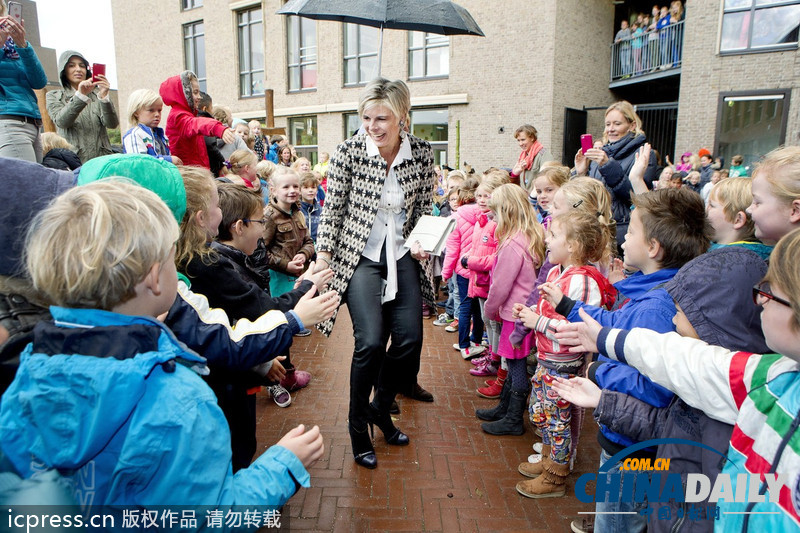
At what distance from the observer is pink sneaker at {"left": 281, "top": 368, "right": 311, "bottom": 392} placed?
422 centimetres

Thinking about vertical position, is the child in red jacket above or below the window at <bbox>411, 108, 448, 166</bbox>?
below

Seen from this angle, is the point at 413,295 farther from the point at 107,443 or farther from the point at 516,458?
the point at 107,443

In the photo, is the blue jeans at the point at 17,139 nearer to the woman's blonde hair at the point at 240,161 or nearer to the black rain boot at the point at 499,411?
the woman's blonde hair at the point at 240,161

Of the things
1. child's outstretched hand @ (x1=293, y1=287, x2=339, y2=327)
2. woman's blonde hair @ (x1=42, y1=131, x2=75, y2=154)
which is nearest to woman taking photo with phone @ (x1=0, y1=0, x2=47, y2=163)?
woman's blonde hair @ (x1=42, y1=131, x2=75, y2=154)

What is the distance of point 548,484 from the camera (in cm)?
284

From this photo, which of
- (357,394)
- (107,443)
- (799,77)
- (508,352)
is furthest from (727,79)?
(107,443)

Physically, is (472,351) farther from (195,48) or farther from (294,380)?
(195,48)

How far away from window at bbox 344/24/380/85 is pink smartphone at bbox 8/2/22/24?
15.9 meters

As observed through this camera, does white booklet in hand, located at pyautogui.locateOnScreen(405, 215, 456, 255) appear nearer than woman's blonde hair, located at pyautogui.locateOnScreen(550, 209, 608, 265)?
No

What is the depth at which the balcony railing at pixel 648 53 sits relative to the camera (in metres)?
14.6

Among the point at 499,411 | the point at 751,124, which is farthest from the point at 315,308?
the point at 751,124

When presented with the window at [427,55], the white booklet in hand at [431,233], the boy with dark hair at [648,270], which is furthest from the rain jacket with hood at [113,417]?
the window at [427,55]

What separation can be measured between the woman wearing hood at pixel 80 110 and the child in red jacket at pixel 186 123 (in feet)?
1.66

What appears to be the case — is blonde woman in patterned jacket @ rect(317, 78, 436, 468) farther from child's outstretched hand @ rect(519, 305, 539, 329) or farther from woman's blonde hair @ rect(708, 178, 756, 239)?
woman's blonde hair @ rect(708, 178, 756, 239)
